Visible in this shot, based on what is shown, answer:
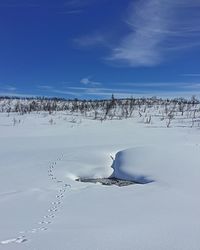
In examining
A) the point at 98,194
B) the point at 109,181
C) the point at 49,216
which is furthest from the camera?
the point at 109,181

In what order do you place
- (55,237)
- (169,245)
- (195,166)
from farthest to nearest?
(195,166)
(55,237)
(169,245)

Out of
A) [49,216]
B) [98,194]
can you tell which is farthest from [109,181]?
[49,216]

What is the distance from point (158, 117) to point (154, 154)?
29.4ft

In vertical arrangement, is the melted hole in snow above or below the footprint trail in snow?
below

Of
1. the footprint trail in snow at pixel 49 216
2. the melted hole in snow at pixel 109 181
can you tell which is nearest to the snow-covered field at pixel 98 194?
the footprint trail in snow at pixel 49 216

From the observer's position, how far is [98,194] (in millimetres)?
5848

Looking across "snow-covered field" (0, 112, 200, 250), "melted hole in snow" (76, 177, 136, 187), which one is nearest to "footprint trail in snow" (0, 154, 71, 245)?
"snow-covered field" (0, 112, 200, 250)

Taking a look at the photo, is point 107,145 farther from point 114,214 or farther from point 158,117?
point 158,117

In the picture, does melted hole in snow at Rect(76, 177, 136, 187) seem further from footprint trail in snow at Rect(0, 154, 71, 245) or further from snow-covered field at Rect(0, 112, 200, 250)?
footprint trail in snow at Rect(0, 154, 71, 245)

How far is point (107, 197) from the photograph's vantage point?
5641mm

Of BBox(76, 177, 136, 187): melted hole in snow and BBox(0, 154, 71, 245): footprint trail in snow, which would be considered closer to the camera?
BBox(0, 154, 71, 245): footprint trail in snow

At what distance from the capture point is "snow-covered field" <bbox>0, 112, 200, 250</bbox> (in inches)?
145

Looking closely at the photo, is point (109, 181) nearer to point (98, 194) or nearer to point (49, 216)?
point (98, 194)

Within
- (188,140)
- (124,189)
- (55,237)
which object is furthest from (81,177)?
(188,140)
